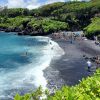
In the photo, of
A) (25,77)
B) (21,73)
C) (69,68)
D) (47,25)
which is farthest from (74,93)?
(47,25)

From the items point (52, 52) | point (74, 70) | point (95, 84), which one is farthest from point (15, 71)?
point (95, 84)

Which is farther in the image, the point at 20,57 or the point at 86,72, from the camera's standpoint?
the point at 20,57

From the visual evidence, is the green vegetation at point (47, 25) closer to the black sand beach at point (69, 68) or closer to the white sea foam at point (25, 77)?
the black sand beach at point (69, 68)

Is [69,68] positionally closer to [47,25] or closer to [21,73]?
[21,73]

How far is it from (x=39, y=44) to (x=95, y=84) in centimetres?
11378

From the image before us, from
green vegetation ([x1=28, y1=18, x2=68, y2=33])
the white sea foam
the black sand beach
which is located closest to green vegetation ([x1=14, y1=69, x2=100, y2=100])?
the white sea foam

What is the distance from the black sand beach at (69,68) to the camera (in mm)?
60562

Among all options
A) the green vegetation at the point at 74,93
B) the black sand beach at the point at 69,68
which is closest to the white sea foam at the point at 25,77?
the black sand beach at the point at 69,68

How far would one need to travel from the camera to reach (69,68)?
244ft

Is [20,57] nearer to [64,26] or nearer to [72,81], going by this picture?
[72,81]

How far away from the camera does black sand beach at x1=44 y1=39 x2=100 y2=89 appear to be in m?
60.6

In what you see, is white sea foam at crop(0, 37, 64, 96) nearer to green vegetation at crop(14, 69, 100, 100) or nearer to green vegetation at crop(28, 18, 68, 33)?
green vegetation at crop(14, 69, 100, 100)

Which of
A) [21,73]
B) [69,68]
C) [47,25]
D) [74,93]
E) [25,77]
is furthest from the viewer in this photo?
[47,25]

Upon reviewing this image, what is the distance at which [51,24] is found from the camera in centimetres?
18062
